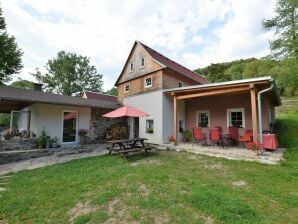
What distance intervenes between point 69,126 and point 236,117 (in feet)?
33.3

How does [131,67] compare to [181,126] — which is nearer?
[181,126]

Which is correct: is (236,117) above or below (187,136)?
above

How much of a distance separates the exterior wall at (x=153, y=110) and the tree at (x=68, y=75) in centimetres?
2338

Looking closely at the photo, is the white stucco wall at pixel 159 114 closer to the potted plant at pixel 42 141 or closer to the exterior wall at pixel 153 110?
the exterior wall at pixel 153 110

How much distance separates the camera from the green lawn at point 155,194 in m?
2.88

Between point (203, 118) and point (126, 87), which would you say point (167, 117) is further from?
point (126, 87)

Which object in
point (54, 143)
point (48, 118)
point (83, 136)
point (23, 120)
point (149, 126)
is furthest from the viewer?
point (149, 126)

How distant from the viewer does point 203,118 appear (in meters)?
11.1

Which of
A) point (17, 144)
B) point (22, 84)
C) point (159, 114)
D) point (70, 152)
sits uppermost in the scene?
point (22, 84)

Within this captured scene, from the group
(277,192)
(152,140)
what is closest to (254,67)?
(152,140)

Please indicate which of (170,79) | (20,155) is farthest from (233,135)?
(20,155)

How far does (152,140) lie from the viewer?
Answer: 10.8 meters

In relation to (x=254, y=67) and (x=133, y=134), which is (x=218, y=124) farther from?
(x=254, y=67)

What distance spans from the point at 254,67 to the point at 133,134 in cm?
3290
